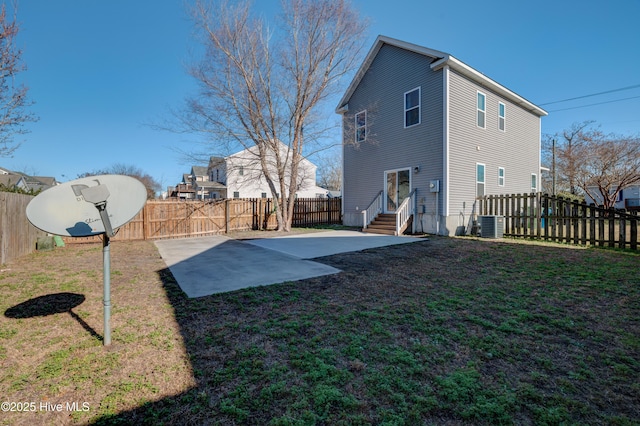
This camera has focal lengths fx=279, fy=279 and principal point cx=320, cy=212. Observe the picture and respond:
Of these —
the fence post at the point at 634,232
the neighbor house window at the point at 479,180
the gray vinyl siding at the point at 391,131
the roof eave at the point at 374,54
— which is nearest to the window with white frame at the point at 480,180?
the neighbor house window at the point at 479,180

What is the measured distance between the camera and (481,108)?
1230 centimetres

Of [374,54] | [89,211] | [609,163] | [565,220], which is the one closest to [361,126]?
[374,54]

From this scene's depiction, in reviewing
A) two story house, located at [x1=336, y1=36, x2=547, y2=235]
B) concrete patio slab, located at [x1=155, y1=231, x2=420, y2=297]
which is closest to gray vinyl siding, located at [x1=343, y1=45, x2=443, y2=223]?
two story house, located at [x1=336, y1=36, x2=547, y2=235]

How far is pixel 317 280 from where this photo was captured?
5.00 metres

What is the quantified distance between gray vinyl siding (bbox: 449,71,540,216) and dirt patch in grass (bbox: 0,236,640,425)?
6.78 meters

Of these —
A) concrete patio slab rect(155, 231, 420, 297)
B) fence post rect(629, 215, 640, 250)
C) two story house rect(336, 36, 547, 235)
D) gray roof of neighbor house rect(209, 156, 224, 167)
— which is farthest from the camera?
gray roof of neighbor house rect(209, 156, 224, 167)

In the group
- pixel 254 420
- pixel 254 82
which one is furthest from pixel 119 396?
pixel 254 82

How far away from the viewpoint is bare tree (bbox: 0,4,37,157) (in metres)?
7.03

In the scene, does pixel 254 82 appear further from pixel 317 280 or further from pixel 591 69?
pixel 591 69

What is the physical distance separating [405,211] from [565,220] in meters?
5.10

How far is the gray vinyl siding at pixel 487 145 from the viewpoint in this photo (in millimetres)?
11039

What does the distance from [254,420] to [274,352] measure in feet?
2.74

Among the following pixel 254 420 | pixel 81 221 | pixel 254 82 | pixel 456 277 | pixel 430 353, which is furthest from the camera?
pixel 254 82

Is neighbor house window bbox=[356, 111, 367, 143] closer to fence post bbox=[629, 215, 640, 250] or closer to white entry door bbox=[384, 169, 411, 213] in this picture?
white entry door bbox=[384, 169, 411, 213]
